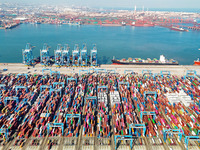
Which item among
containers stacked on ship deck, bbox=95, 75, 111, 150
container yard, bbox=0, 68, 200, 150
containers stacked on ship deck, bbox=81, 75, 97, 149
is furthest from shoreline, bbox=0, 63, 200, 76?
containers stacked on ship deck, bbox=95, 75, 111, 150

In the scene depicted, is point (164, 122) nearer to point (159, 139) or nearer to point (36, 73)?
point (159, 139)

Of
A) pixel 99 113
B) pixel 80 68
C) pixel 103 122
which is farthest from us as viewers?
pixel 80 68

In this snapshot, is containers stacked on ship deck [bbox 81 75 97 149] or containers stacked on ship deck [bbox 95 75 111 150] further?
containers stacked on ship deck [bbox 81 75 97 149]

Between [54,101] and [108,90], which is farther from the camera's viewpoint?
[108,90]

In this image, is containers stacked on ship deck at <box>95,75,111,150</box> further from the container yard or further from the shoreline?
the shoreline

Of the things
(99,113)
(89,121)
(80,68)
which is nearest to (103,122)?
(99,113)

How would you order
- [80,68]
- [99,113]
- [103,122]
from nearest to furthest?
[103,122], [99,113], [80,68]

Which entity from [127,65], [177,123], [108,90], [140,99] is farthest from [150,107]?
[127,65]

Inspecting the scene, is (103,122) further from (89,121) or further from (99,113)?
(89,121)

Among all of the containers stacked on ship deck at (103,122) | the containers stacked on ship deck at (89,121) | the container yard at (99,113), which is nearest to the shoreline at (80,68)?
the container yard at (99,113)
